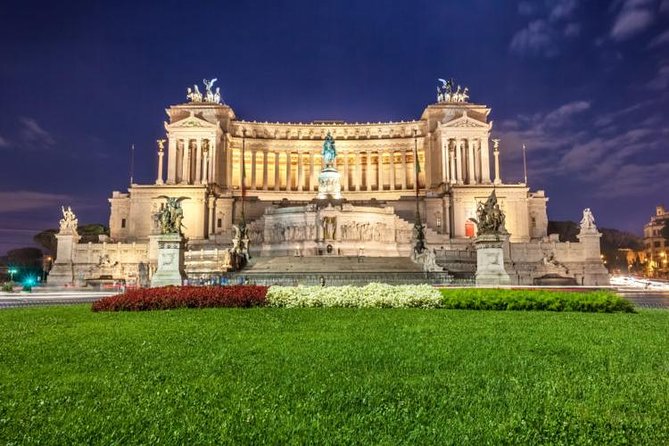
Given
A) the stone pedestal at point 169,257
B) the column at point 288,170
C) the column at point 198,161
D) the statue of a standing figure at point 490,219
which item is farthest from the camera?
the column at point 288,170

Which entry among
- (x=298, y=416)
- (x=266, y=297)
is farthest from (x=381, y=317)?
(x=298, y=416)

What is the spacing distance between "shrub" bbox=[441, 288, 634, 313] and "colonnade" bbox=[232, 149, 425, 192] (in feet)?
243

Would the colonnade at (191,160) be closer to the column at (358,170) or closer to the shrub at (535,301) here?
the column at (358,170)

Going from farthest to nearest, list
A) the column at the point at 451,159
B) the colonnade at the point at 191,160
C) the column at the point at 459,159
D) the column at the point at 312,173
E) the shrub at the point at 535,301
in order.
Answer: the column at the point at 312,173 → the column at the point at 459,159 → the column at the point at 451,159 → the colonnade at the point at 191,160 → the shrub at the point at 535,301

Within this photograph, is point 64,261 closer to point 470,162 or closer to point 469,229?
point 469,229

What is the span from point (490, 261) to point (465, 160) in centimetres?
5669

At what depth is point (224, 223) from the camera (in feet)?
259

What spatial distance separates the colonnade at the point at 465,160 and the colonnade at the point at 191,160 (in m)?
39.5

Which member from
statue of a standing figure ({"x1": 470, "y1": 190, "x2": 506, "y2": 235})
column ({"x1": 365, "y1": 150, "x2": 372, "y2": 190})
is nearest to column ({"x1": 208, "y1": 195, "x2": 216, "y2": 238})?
column ({"x1": 365, "y1": 150, "x2": 372, "y2": 190})

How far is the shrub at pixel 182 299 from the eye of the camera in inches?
768

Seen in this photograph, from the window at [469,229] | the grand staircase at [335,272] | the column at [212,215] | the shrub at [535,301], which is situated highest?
the column at [212,215]

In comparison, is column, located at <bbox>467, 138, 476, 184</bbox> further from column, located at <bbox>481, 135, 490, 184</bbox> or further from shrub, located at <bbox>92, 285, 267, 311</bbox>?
shrub, located at <bbox>92, 285, 267, 311</bbox>

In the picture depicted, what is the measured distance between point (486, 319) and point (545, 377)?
8052mm

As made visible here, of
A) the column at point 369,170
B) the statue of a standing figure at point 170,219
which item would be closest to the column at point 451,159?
the column at point 369,170
